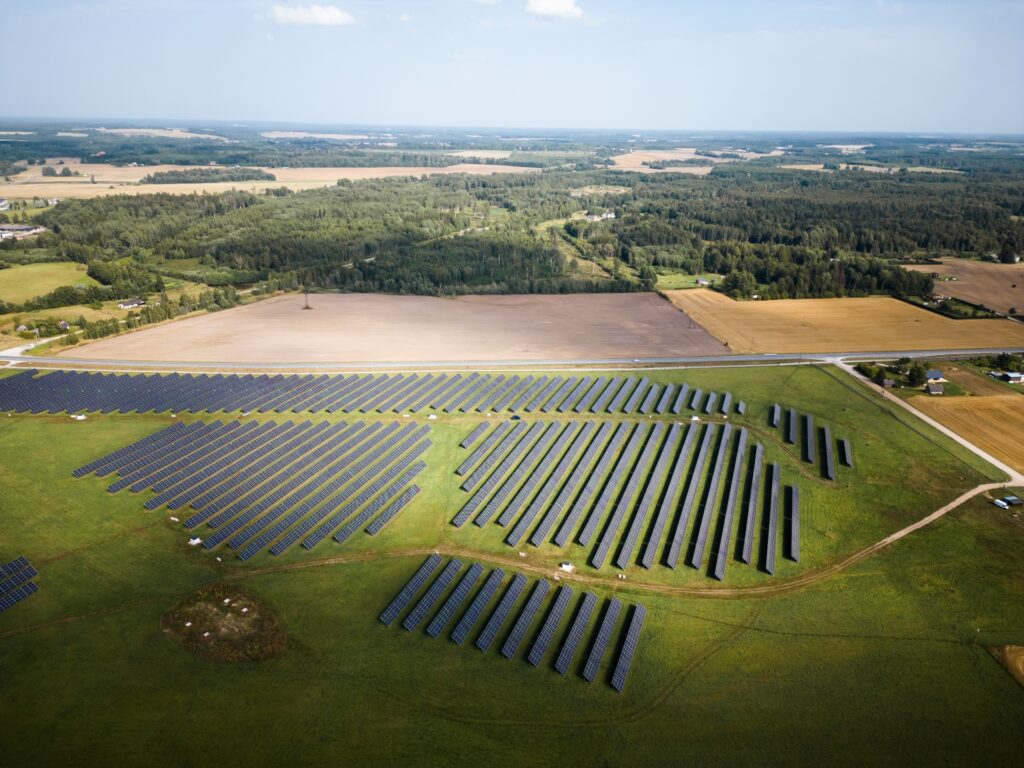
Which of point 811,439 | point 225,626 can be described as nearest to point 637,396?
point 811,439

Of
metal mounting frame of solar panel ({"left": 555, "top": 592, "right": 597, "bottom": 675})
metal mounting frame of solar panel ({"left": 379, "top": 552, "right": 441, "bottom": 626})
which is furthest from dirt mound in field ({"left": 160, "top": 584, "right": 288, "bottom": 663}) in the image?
metal mounting frame of solar panel ({"left": 555, "top": 592, "right": 597, "bottom": 675})

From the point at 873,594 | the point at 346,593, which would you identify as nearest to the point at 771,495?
the point at 873,594

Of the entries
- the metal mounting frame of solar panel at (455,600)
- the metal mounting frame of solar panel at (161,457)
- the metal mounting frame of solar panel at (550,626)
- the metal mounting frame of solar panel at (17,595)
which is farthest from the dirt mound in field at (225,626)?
the metal mounting frame of solar panel at (161,457)

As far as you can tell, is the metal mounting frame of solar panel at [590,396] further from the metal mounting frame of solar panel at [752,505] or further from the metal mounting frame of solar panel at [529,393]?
the metal mounting frame of solar panel at [752,505]

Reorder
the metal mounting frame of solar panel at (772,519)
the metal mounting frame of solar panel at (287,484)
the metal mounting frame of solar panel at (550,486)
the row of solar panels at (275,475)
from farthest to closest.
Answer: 1. the row of solar panels at (275,475)
2. the metal mounting frame of solar panel at (550,486)
3. the metal mounting frame of solar panel at (287,484)
4. the metal mounting frame of solar panel at (772,519)

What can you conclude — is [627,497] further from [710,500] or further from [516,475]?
[516,475]
